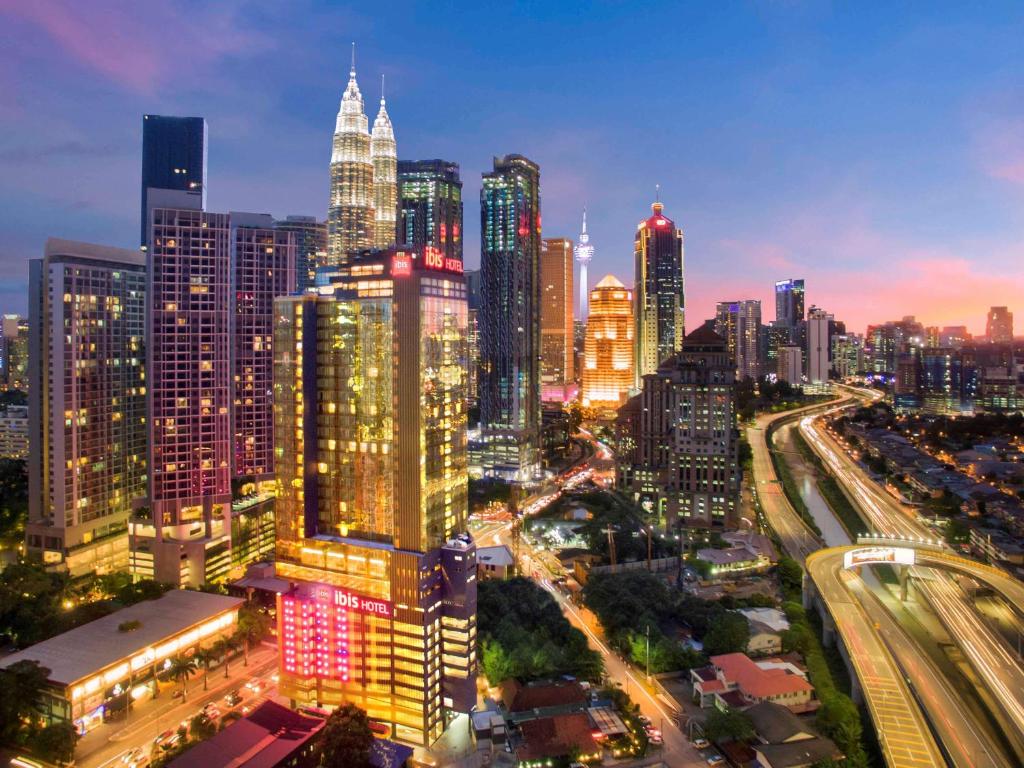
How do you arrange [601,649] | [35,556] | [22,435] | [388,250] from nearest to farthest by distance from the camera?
[388,250]
[601,649]
[35,556]
[22,435]

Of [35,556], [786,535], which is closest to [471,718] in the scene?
[35,556]

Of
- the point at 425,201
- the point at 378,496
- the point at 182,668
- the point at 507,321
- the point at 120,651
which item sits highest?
the point at 425,201

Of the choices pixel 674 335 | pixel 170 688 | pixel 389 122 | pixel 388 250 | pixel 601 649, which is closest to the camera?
pixel 388 250

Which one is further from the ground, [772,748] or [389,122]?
[389,122]

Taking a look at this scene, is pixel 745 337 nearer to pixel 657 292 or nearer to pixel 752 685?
pixel 657 292

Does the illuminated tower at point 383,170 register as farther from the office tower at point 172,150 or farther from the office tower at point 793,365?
the office tower at point 793,365

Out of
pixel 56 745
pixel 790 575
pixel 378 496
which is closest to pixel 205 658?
pixel 56 745

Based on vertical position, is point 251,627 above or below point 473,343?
below

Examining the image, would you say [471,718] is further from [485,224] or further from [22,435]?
[22,435]
